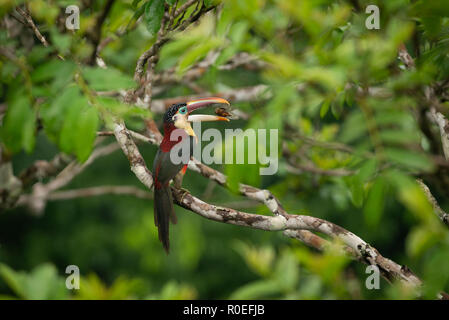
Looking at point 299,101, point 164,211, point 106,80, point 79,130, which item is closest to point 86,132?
point 79,130

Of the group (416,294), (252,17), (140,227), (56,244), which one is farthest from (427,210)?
(56,244)

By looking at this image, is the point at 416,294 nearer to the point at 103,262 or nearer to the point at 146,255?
the point at 146,255

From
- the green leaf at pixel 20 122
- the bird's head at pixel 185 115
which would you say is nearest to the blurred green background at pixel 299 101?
the green leaf at pixel 20 122

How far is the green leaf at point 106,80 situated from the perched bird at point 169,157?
92 centimetres

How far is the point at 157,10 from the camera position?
6.82ft

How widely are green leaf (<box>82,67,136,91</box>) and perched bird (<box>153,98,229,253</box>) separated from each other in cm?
92

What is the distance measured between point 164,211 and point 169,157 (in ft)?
0.94

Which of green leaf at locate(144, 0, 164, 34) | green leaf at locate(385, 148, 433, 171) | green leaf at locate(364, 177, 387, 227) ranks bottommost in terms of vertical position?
green leaf at locate(364, 177, 387, 227)

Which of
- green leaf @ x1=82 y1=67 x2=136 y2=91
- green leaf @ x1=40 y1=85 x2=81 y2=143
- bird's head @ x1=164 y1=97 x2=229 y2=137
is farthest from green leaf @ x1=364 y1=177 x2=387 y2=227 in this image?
bird's head @ x1=164 y1=97 x2=229 y2=137

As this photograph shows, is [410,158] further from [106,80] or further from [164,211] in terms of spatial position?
[164,211]

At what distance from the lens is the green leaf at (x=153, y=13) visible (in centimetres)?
206

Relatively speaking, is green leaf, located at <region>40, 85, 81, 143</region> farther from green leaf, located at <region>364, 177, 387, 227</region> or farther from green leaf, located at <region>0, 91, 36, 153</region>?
green leaf, located at <region>364, 177, 387, 227</region>

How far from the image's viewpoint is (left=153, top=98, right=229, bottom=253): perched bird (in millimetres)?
2379

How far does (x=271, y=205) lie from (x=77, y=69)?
118 cm
